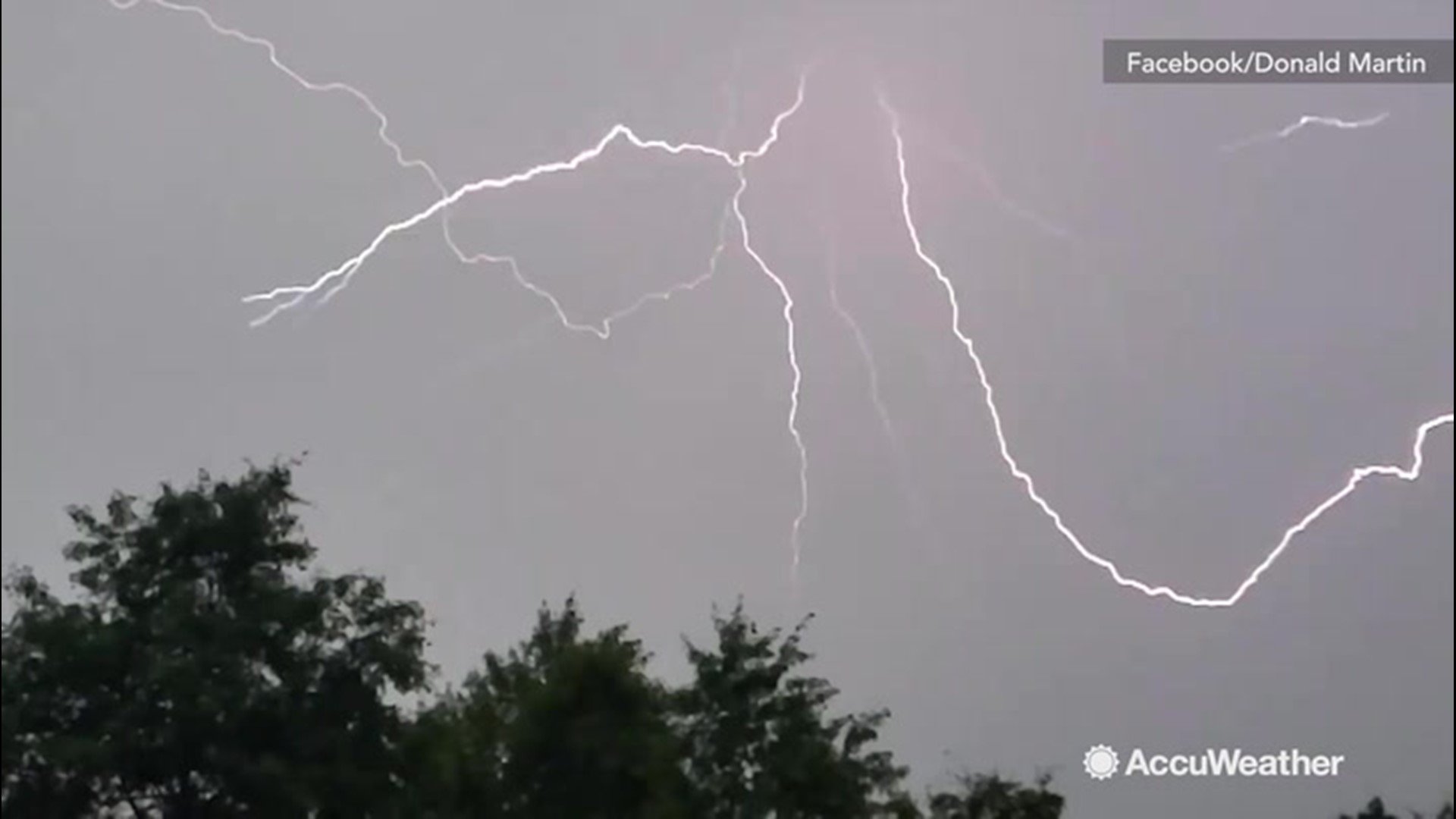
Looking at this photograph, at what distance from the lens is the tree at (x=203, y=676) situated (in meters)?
21.3

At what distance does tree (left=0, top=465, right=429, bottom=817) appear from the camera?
21.3 m

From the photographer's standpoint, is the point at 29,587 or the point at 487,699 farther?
the point at 487,699

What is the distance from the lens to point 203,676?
70.4ft

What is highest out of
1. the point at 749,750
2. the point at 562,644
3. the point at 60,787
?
the point at 562,644

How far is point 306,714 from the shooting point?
72.4 ft

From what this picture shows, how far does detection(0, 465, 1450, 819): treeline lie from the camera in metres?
21.2

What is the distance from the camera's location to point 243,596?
22.6 m

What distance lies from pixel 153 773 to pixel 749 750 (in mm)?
6051

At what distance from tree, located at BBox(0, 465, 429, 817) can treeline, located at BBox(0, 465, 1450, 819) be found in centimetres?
2

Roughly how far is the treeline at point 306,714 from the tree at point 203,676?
2cm

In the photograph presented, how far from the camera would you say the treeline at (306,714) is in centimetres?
2125

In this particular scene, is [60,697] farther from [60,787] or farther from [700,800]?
[700,800]

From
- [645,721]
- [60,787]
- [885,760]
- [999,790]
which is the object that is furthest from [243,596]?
[999,790]

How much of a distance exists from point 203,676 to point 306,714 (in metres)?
1.16
